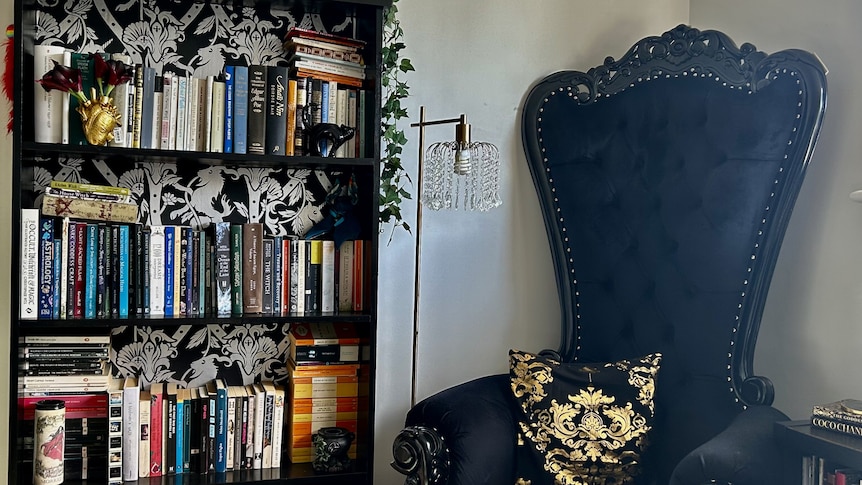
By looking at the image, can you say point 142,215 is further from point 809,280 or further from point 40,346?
point 809,280

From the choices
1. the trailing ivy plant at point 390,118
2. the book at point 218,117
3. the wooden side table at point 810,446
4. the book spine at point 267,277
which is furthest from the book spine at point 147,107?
the wooden side table at point 810,446

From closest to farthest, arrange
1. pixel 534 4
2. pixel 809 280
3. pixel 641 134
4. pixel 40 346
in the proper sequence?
pixel 40 346
pixel 809 280
pixel 641 134
pixel 534 4

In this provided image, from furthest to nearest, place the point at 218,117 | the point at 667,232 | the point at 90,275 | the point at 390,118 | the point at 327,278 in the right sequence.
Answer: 1. the point at 390,118
2. the point at 667,232
3. the point at 327,278
4. the point at 218,117
5. the point at 90,275

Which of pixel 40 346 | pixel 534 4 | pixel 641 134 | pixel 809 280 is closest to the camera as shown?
pixel 40 346

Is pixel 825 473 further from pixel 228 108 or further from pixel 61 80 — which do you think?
pixel 61 80

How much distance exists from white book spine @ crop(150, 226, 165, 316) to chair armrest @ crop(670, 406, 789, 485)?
1.43 meters

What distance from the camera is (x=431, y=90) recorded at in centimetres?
268

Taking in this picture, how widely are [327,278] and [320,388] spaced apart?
333mm

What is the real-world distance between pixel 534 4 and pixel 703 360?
1.33 meters

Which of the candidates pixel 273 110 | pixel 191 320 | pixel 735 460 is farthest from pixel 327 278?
pixel 735 460

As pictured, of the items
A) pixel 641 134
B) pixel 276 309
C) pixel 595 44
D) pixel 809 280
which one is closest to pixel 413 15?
pixel 595 44

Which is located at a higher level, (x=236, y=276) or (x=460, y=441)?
(x=236, y=276)

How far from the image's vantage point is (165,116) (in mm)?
2223

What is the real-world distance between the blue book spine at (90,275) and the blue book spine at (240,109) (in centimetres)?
45
